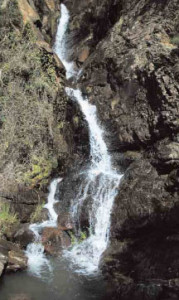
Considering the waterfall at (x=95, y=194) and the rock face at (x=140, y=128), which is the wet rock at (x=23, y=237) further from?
the rock face at (x=140, y=128)

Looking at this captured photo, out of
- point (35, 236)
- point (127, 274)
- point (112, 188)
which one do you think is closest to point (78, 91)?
point (112, 188)

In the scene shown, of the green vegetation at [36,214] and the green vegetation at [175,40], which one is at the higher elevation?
the green vegetation at [175,40]

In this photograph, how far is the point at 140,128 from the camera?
12188 millimetres

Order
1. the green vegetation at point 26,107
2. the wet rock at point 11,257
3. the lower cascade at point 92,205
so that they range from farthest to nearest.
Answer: the green vegetation at point 26,107
the lower cascade at point 92,205
the wet rock at point 11,257

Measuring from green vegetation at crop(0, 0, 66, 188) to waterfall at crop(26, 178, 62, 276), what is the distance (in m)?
1.30

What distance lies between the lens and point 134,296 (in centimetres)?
724

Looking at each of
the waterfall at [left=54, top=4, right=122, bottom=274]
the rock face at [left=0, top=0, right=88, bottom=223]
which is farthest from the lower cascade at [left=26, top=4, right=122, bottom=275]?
the rock face at [left=0, top=0, right=88, bottom=223]

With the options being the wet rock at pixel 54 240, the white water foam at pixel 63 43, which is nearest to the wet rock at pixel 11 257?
the wet rock at pixel 54 240

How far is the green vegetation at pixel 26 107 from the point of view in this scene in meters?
12.4

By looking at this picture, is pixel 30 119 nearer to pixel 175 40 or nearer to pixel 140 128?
pixel 140 128

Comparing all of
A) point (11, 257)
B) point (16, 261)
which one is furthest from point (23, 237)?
point (16, 261)

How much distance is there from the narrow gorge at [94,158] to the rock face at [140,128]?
4 cm

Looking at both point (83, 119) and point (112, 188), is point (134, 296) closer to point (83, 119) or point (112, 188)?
point (112, 188)

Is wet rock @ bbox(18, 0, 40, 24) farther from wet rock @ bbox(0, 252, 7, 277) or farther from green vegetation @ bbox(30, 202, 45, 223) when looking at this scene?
wet rock @ bbox(0, 252, 7, 277)
